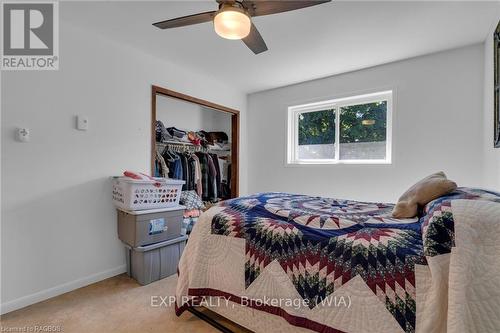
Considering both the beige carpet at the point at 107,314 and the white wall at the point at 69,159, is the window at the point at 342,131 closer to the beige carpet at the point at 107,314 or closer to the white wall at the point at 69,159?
the white wall at the point at 69,159

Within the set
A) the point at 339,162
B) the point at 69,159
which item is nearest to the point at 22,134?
the point at 69,159

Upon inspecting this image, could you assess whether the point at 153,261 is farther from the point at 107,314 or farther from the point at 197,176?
the point at 197,176

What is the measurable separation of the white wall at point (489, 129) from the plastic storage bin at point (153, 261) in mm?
2789

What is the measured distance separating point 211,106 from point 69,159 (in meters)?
1.83

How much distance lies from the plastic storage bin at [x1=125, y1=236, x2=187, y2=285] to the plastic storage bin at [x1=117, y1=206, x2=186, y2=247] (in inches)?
2.4

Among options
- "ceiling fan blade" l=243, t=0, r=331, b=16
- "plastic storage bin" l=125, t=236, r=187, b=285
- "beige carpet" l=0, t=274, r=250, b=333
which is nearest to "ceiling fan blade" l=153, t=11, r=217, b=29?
"ceiling fan blade" l=243, t=0, r=331, b=16

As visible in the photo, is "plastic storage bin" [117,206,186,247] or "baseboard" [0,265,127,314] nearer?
"baseboard" [0,265,127,314]

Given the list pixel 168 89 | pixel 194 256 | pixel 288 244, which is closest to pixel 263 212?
pixel 288 244

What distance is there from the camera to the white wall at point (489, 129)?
1881mm

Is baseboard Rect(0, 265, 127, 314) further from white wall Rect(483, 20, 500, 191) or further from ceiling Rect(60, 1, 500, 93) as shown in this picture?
white wall Rect(483, 20, 500, 191)

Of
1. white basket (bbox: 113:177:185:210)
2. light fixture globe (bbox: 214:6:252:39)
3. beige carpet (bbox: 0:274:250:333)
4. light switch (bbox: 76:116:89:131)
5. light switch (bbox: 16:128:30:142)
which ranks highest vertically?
light fixture globe (bbox: 214:6:252:39)

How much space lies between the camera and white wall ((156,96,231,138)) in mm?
3977

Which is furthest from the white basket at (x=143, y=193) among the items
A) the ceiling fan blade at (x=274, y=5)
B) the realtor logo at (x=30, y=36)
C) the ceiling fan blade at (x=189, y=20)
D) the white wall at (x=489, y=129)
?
the white wall at (x=489, y=129)

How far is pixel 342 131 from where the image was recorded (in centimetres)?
327
